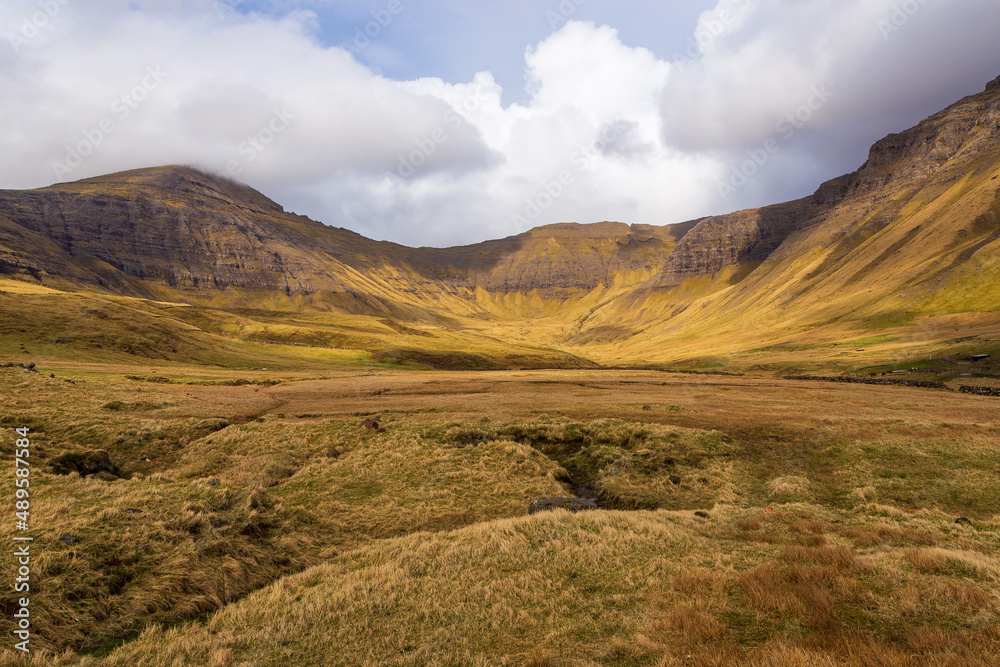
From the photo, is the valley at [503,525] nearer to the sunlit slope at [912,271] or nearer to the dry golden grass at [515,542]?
the dry golden grass at [515,542]

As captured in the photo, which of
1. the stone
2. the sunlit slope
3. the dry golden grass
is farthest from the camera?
the sunlit slope

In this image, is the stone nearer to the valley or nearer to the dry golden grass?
the valley

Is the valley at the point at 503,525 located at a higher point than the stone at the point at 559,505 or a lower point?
higher

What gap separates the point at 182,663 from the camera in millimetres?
9406

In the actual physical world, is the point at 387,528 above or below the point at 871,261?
below

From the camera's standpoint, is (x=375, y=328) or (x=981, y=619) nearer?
(x=981, y=619)

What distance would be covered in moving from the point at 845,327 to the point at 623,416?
124202 millimetres

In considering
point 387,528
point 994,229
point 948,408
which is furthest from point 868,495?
point 994,229

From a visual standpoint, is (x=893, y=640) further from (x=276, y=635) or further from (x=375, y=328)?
(x=375, y=328)

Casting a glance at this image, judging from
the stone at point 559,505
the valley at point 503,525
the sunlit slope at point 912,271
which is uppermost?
the sunlit slope at point 912,271

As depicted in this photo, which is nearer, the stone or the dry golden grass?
the dry golden grass

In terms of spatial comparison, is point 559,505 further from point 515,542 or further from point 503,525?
point 515,542

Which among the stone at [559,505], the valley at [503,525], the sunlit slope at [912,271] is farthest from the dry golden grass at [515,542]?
the sunlit slope at [912,271]

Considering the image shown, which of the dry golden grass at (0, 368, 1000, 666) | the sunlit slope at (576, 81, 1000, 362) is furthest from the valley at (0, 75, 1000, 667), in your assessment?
the sunlit slope at (576, 81, 1000, 362)
